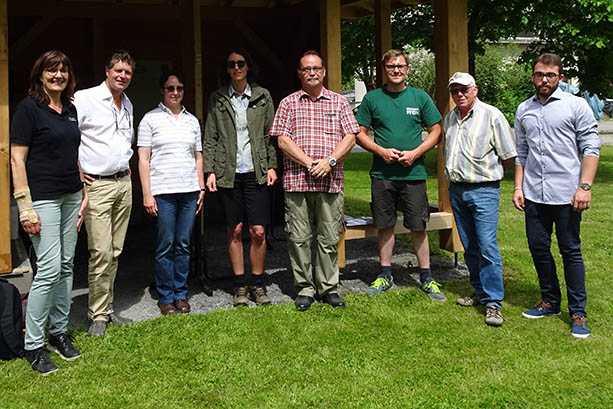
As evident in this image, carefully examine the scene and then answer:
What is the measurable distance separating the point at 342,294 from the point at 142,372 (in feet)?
6.23

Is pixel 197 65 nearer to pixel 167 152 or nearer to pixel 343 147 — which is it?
pixel 167 152

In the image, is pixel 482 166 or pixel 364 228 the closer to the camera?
pixel 482 166

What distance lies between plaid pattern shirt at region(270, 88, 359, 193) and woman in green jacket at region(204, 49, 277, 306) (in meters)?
0.15

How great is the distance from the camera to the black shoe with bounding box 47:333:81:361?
3942 mm

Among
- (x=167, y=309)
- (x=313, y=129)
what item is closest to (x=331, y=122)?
(x=313, y=129)

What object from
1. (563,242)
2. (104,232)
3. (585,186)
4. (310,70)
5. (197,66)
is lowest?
(563,242)

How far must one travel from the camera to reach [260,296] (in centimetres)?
495

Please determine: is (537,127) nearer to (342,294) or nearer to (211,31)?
(342,294)

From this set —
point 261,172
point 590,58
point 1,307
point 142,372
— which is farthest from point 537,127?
point 590,58

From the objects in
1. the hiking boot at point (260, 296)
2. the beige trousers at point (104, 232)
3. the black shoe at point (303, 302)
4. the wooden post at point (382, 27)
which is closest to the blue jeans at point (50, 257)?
the beige trousers at point (104, 232)

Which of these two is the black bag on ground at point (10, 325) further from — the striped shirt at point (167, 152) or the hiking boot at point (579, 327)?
the hiking boot at point (579, 327)

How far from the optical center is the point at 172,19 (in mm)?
7844

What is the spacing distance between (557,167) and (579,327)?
1028mm

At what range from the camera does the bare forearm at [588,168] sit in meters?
4.02
